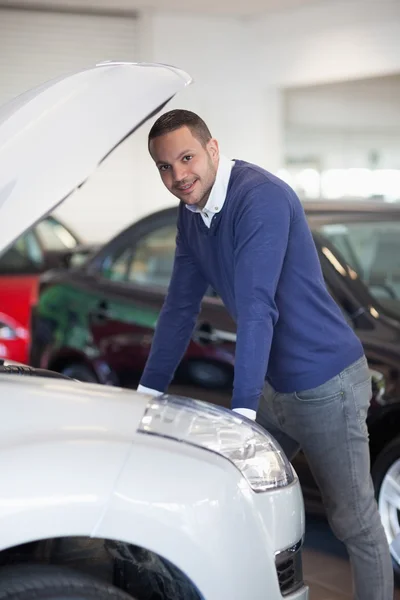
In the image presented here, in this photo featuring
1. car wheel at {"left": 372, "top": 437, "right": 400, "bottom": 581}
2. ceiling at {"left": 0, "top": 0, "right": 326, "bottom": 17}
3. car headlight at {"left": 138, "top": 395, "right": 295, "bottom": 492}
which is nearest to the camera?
car headlight at {"left": 138, "top": 395, "right": 295, "bottom": 492}

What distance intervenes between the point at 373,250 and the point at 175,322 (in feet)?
6.22

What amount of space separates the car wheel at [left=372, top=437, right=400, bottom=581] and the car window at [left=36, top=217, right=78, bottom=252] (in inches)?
237

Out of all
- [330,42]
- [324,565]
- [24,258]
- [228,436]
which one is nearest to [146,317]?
[324,565]

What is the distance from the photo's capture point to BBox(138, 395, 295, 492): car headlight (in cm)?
227

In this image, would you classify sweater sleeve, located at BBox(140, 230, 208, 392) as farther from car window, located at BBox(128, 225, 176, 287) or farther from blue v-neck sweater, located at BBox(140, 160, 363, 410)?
car window, located at BBox(128, 225, 176, 287)

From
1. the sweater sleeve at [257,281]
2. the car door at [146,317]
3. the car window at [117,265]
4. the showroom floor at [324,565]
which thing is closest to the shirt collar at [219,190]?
the sweater sleeve at [257,281]

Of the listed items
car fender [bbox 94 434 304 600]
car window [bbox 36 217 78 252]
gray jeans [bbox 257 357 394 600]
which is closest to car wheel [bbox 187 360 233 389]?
gray jeans [bbox 257 357 394 600]

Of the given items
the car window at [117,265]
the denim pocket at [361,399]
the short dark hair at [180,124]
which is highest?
the short dark hair at [180,124]

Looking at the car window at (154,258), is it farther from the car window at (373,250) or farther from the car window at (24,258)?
the car window at (24,258)

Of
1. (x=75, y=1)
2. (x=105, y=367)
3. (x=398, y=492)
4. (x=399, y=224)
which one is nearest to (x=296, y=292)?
(x=398, y=492)

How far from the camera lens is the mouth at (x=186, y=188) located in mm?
2715

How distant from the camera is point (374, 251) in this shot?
474 cm

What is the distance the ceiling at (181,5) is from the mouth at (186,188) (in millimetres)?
10456

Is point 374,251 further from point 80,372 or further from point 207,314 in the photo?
point 80,372
